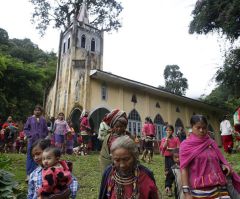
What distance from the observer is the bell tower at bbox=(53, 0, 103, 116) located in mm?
21516

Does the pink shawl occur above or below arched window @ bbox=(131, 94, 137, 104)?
below

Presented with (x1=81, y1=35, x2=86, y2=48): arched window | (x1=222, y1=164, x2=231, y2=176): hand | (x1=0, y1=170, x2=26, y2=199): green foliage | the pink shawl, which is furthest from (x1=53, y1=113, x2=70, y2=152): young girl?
(x1=81, y1=35, x2=86, y2=48): arched window

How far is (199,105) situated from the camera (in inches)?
1113

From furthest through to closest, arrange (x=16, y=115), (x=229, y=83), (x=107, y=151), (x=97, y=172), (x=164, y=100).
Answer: (x=164, y=100)
(x=16, y=115)
(x=229, y=83)
(x=97, y=172)
(x=107, y=151)

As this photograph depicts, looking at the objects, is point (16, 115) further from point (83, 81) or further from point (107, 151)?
point (107, 151)

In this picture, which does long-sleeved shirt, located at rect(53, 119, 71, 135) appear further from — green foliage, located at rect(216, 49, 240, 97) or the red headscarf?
green foliage, located at rect(216, 49, 240, 97)

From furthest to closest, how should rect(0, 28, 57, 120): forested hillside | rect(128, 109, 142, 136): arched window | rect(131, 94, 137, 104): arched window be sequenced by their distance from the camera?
rect(131, 94, 137, 104): arched window < rect(128, 109, 142, 136): arched window < rect(0, 28, 57, 120): forested hillside

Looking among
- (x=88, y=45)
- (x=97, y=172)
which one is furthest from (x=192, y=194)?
(x=88, y=45)

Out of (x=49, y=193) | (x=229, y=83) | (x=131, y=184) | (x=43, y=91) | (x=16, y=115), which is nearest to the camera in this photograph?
(x=131, y=184)

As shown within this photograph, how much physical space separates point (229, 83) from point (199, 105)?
10476mm

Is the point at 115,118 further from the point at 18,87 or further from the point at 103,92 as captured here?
the point at 18,87

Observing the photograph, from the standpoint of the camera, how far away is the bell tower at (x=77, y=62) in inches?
847

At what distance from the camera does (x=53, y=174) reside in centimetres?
327

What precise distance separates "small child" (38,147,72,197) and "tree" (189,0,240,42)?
1477 cm
